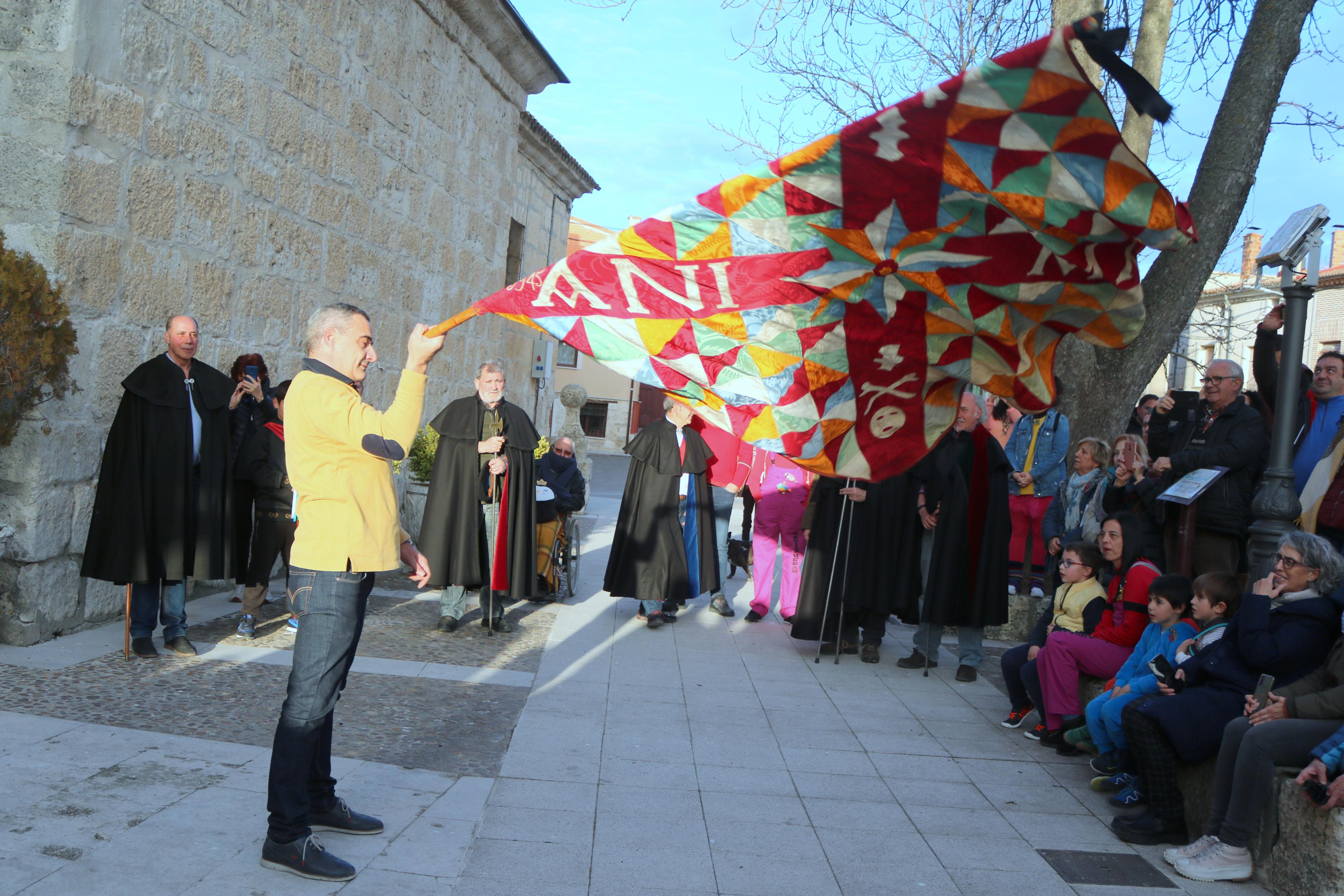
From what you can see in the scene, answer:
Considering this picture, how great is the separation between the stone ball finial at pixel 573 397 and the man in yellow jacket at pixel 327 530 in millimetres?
14337

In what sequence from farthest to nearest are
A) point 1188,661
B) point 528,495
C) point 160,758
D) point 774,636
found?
point 774,636 < point 528,495 < point 1188,661 < point 160,758

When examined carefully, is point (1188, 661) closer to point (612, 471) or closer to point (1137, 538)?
point (1137, 538)

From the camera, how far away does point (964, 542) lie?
761 cm

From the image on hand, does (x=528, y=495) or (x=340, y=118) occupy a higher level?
(x=340, y=118)

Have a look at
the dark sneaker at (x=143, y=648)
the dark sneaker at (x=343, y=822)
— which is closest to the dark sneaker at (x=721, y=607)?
the dark sneaker at (x=143, y=648)

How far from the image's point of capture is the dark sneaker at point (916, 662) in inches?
308

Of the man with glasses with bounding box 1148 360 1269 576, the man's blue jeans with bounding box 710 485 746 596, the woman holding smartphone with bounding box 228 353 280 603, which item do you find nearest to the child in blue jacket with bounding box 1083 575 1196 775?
the man with glasses with bounding box 1148 360 1269 576

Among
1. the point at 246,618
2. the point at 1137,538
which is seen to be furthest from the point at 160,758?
the point at 1137,538

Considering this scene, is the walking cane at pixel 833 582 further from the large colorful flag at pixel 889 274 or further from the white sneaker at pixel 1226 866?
the white sneaker at pixel 1226 866

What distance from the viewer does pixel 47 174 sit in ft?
19.8

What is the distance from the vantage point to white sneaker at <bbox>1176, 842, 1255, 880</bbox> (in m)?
4.09

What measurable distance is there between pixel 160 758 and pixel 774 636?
532cm

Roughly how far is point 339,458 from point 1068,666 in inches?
165

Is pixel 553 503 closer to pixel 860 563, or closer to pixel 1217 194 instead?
pixel 860 563
